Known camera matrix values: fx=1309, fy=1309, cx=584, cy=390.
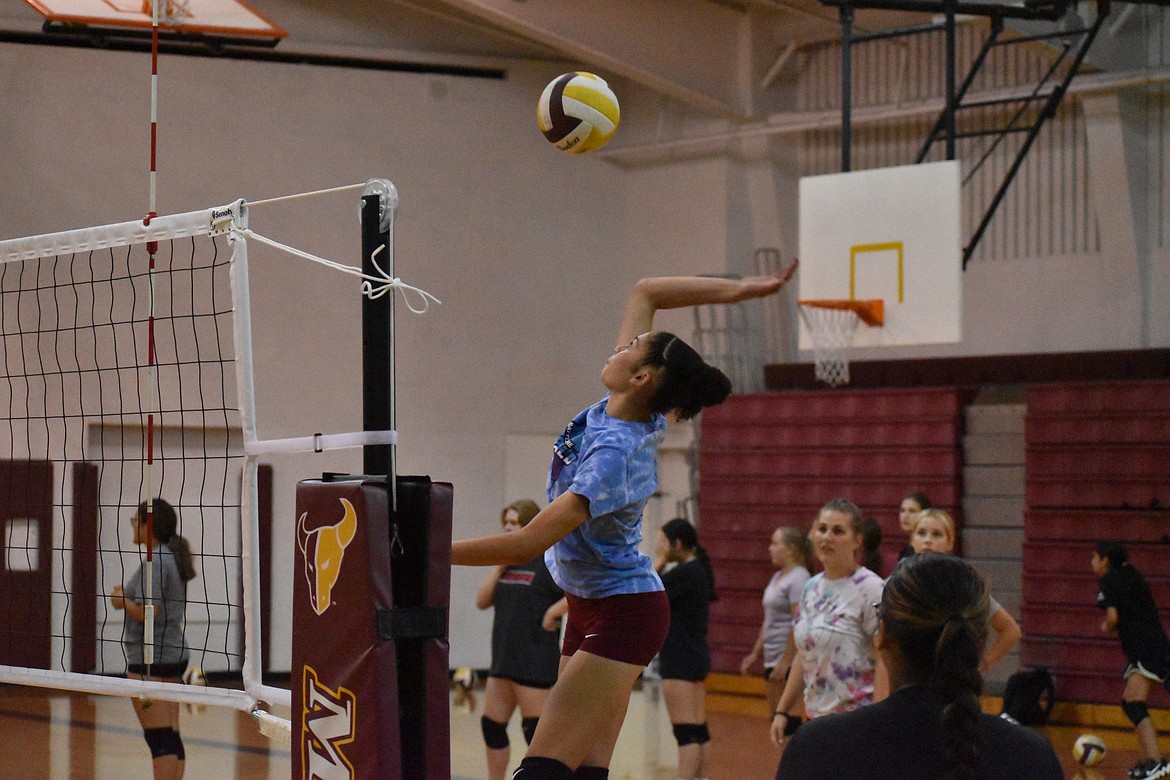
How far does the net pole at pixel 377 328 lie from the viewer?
9.96ft

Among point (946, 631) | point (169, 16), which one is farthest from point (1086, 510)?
point (946, 631)

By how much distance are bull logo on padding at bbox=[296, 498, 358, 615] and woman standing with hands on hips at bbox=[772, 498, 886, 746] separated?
2.36 m

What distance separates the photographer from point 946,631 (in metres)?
1.86

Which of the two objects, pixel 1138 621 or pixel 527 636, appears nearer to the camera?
pixel 527 636

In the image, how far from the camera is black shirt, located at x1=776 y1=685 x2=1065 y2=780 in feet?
5.93

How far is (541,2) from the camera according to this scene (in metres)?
11.8

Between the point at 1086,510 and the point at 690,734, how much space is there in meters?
5.16

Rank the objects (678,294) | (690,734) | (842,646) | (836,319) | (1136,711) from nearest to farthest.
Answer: (678,294)
(842,646)
(690,734)
(1136,711)
(836,319)

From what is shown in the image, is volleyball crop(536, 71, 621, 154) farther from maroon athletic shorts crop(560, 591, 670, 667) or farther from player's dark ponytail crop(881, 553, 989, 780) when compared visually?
player's dark ponytail crop(881, 553, 989, 780)

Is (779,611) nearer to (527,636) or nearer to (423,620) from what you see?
(527,636)

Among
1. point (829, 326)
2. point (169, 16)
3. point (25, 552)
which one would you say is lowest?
point (25, 552)

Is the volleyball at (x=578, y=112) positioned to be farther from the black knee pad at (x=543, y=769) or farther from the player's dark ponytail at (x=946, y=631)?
the player's dark ponytail at (x=946, y=631)

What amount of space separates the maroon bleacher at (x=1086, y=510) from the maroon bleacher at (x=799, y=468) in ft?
2.81

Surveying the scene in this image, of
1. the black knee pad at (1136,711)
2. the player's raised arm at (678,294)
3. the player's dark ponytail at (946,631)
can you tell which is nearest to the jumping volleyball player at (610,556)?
the player's raised arm at (678,294)
